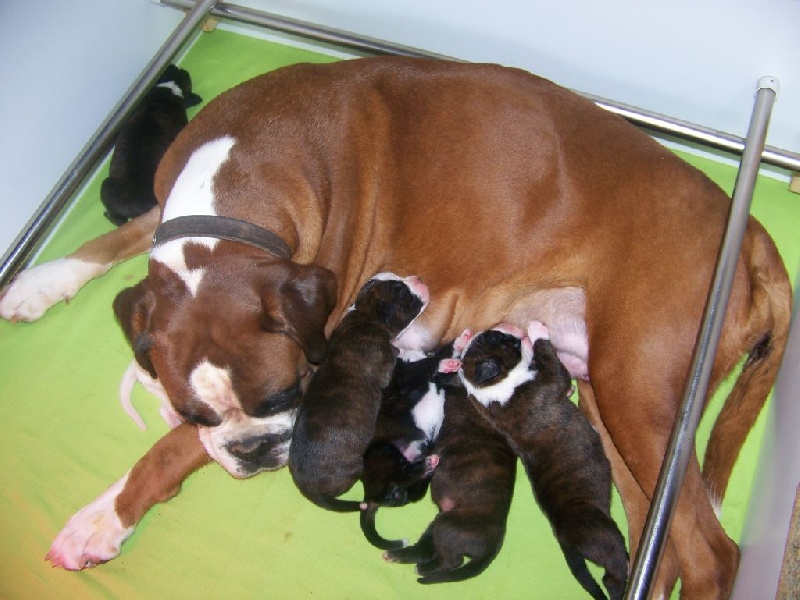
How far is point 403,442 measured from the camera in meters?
3.26

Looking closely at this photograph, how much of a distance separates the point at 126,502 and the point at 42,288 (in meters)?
1.14

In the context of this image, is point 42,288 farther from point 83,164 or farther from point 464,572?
point 464,572

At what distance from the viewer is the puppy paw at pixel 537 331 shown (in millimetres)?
3340

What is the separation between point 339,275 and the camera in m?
3.22

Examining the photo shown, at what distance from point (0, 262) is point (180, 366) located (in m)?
1.27

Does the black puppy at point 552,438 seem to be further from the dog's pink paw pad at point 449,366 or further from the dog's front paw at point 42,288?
the dog's front paw at point 42,288

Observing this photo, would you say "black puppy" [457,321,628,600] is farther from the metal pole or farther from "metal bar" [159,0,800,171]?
"metal bar" [159,0,800,171]

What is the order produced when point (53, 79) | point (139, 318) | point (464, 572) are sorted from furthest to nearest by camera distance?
point (53, 79), point (464, 572), point (139, 318)

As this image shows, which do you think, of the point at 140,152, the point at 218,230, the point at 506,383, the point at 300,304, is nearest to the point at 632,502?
the point at 506,383

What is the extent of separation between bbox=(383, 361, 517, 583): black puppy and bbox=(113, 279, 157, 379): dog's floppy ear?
3.84ft

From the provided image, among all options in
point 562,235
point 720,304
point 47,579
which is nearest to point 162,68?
point 562,235

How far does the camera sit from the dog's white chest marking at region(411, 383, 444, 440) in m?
3.31

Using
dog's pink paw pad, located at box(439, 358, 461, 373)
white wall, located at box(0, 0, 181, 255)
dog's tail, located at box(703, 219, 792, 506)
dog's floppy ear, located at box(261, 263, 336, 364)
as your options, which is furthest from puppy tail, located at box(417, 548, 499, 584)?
white wall, located at box(0, 0, 181, 255)

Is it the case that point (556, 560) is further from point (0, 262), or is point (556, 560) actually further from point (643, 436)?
point (0, 262)
